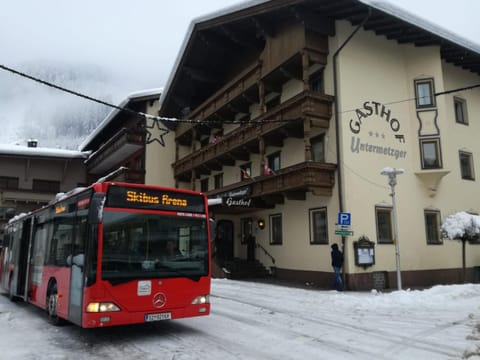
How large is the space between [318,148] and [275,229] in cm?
509

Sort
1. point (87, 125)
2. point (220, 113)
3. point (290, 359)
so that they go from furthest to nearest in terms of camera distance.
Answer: point (87, 125) → point (220, 113) → point (290, 359)

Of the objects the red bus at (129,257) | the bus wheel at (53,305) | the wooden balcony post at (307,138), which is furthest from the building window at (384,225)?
the bus wheel at (53,305)

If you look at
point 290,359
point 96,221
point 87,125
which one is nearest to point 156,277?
point 96,221

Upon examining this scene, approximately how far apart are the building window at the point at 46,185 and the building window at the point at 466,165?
1304 inches

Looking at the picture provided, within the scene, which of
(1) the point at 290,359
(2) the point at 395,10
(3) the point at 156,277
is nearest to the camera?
(1) the point at 290,359

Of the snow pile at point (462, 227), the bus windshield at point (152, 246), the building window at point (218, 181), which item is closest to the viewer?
the bus windshield at point (152, 246)

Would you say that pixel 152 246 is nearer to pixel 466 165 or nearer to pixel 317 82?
pixel 317 82

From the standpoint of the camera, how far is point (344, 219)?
1636cm

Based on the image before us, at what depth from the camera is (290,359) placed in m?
6.79

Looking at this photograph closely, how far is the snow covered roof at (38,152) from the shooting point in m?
38.6

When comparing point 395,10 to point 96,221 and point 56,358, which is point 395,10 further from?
point 56,358

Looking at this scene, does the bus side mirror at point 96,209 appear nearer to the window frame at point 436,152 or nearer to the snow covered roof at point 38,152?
the window frame at point 436,152

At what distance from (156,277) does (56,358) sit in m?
2.07


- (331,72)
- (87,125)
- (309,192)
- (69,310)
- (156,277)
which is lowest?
(69,310)
